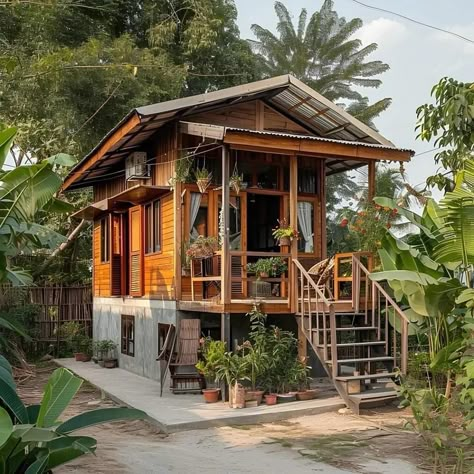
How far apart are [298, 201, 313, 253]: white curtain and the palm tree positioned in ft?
60.9

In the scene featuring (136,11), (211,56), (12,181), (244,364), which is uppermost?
(136,11)

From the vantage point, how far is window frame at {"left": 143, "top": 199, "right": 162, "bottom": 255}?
42.2ft

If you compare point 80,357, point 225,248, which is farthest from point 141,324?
point 225,248

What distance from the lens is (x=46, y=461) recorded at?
4449 millimetres

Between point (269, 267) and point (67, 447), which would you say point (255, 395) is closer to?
point (269, 267)

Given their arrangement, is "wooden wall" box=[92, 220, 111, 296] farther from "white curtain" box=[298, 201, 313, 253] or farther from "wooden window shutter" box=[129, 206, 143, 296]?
"white curtain" box=[298, 201, 313, 253]

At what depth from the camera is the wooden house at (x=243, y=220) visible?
10289mm

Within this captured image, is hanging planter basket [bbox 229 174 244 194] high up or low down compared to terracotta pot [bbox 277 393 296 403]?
up

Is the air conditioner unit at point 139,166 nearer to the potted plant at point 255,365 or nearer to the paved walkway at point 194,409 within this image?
the paved walkway at point 194,409

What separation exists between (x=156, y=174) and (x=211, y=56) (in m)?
11.6

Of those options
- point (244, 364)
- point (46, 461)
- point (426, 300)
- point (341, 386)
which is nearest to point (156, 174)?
point (244, 364)

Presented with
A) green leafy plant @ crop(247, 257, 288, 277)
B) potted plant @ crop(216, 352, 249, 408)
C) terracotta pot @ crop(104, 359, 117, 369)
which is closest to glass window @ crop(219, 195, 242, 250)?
green leafy plant @ crop(247, 257, 288, 277)

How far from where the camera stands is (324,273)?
11.0 meters

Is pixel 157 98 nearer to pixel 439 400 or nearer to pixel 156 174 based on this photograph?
pixel 156 174
